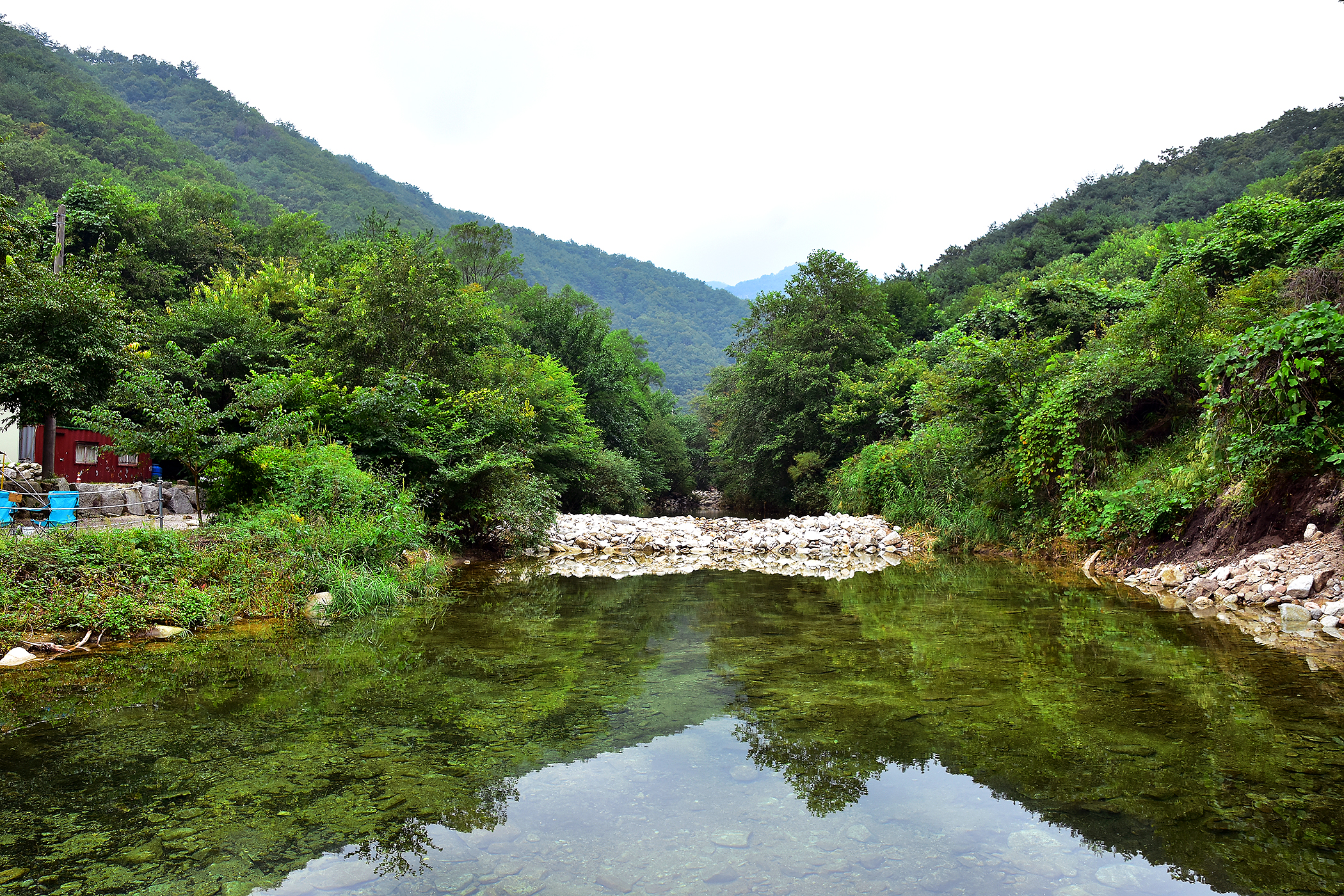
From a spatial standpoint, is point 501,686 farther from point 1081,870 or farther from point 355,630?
point 1081,870

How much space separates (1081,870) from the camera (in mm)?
2617

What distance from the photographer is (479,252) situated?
4153 cm

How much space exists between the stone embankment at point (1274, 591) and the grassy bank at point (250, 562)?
9.52 m

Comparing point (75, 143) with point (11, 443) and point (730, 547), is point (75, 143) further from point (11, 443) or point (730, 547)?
point (730, 547)

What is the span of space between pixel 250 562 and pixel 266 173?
68313 millimetres

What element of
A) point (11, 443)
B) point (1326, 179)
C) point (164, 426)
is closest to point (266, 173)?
point (11, 443)

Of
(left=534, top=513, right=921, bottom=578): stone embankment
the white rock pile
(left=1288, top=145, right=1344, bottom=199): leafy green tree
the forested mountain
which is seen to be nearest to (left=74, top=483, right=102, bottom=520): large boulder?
(left=534, top=513, right=921, bottom=578): stone embankment

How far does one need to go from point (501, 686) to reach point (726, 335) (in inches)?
3609

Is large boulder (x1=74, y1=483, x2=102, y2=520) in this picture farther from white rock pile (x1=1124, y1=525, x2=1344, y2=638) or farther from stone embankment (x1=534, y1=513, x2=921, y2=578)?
white rock pile (x1=1124, y1=525, x2=1344, y2=638)

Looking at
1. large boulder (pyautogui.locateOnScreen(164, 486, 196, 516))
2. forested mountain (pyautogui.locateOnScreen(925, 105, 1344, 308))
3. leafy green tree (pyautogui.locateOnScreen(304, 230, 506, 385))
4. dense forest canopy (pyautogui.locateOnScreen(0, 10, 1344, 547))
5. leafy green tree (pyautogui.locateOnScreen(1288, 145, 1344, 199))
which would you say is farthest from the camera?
forested mountain (pyautogui.locateOnScreen(925, 105, 1344, 308))

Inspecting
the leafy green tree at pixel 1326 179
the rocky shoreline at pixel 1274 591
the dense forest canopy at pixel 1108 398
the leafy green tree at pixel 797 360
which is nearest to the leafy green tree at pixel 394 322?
the dense forest canopy at pixel 1108 398

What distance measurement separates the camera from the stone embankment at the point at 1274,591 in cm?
630

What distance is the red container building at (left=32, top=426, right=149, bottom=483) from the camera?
19719 millimetres

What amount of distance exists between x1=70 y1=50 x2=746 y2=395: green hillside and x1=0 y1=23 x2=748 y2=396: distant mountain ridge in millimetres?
167
